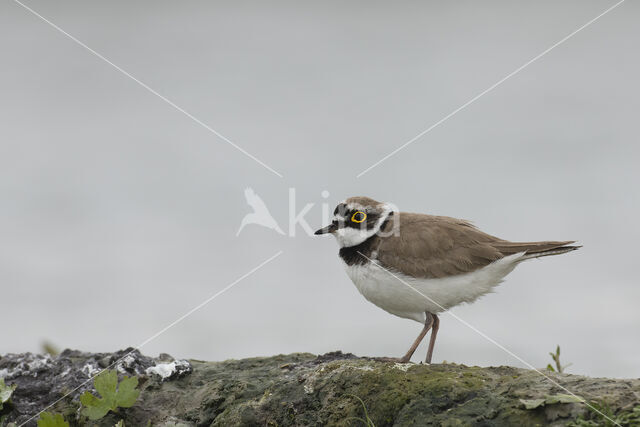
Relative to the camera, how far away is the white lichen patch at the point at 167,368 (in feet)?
21.9

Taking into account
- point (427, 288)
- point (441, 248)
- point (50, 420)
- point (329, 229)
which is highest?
point (329, 229)

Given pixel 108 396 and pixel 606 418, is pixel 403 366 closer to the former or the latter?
pixel 606 418

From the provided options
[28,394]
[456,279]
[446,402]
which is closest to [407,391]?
[446,402]

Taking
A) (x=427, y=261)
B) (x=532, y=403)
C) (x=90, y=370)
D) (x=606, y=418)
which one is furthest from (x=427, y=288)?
(x=90, y=370)

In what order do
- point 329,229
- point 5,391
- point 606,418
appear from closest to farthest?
point 606,418
point 5,391
point 329,229

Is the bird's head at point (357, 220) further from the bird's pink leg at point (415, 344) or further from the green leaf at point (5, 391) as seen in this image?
the green leaf at point (5, 391)

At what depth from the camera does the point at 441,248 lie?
7.24m

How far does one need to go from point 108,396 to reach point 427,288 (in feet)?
10.9

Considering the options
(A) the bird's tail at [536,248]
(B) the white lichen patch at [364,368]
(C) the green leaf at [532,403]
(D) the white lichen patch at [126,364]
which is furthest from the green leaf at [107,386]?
(A) the bird's tail at [536,248]

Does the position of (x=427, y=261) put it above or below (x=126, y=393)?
above

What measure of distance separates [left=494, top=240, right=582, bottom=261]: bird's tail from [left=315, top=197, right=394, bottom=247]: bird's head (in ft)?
4.54

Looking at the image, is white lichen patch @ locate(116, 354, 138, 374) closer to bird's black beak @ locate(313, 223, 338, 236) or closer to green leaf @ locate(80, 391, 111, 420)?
green leaf @ locate(80, 391, 111, 420)

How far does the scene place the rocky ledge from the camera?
485cm

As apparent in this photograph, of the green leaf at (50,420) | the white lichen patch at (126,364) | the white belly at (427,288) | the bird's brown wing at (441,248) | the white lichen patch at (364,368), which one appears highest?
the bird's brown wing at (441,248)
